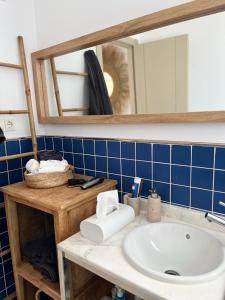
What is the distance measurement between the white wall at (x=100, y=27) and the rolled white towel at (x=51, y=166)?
249 millimetres

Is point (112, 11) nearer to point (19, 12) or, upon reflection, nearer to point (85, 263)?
point (19, 12)

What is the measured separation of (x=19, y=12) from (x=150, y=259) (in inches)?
60.9

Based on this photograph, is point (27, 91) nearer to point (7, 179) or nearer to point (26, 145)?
point (26, 145)

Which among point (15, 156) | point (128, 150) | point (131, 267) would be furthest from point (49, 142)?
point (131, 267)

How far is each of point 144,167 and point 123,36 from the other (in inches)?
25.4

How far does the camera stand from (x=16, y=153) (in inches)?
57.5

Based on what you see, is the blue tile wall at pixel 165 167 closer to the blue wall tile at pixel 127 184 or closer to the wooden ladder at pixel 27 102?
the blue wall tile at pixel 127 184

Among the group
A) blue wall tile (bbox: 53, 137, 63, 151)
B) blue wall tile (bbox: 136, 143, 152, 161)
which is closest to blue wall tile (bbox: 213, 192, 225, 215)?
blue wall tile (bbox: 136, 143, 152, 161)

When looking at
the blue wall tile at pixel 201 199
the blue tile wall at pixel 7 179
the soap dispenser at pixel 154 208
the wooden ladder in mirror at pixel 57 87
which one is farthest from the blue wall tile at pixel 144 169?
the blue tile wall at pixel 7 179

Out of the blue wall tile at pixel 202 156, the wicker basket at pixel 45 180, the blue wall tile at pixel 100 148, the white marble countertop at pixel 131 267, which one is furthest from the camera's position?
the blue wall tile at pixel 100 148

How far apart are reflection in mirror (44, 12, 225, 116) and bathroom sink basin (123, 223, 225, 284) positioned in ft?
1.72

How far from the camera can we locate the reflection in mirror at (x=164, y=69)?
929 millimetres

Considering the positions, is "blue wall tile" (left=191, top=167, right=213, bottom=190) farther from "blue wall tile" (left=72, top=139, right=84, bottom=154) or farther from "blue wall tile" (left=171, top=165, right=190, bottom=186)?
"blue wall tile" (left=72, top=139, right=84, bottom=154)

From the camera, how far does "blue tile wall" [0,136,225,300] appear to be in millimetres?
1007
